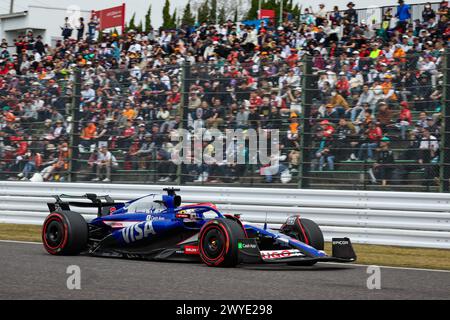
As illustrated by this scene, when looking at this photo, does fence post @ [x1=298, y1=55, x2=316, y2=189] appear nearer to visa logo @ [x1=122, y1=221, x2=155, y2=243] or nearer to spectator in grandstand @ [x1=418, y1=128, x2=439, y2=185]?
spectator in grandstand @ [x1=418, y1=128, x2=439, y2=185]

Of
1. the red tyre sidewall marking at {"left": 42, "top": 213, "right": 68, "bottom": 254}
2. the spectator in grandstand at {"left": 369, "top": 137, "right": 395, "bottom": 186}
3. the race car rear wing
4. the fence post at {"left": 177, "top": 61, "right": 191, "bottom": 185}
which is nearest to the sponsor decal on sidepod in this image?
the red tyre sidewall marking at {"left": 42, "top": 213, "right": 68, "bottom": 254}

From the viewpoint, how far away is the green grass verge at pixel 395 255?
10.9m

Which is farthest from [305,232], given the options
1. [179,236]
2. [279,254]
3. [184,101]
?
[184,101]

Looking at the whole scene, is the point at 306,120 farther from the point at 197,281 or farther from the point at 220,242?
the point at 197,281

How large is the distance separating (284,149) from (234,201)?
47.7 inches

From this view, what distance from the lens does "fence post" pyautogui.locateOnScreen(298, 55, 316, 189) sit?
13961 mm

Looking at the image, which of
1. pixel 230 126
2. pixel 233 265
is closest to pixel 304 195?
pixel 230 126

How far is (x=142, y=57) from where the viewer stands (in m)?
23.8

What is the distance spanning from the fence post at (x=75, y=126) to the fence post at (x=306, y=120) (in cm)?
488

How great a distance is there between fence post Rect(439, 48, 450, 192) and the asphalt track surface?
333 cm

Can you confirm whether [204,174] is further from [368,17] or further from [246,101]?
[368,17]
